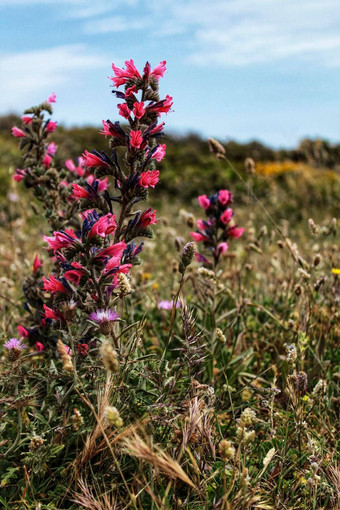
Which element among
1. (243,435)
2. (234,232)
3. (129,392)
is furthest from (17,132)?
(243,435)

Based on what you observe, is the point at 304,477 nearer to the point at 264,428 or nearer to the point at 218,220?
the point at 264,428

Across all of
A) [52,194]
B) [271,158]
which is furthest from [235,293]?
[271,158]

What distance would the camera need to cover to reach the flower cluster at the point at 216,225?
3.08 meters

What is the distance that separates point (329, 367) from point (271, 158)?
2242 cm

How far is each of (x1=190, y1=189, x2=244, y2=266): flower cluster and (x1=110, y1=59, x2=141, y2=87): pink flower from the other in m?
1.09

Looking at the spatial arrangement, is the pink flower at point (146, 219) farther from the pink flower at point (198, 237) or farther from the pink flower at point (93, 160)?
the pink flower at point (198, 237)

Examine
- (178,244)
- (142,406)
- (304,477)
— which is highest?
(178,244)

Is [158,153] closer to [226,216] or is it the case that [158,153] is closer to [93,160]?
[93,160]

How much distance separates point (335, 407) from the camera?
251 cm

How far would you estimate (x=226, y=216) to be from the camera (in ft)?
10.0

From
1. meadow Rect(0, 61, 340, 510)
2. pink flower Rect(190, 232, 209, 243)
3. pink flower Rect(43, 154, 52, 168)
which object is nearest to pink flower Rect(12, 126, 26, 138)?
meadow Rect(0, 61, 340, 510)

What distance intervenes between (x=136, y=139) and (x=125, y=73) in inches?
12.3

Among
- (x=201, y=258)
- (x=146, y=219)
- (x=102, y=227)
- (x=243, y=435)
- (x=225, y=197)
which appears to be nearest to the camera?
(x=243, y=435)

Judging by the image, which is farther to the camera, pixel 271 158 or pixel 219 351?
pixel 271 158
